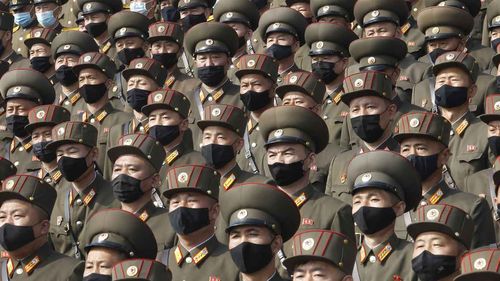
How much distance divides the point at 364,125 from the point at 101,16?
6715 millimetres

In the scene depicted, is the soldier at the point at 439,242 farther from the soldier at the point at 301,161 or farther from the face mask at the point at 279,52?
the face mask at the point at 279,52

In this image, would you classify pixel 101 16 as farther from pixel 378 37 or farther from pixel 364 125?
pixel 364 125

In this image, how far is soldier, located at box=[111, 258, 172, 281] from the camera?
34.9 ft

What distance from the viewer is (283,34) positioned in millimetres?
16625

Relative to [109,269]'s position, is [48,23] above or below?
below

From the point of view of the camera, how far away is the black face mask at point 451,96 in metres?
13.9

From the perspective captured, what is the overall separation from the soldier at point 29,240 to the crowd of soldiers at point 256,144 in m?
0.02

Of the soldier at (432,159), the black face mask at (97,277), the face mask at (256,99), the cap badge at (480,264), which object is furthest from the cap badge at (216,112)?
the cap badge at (480,264)

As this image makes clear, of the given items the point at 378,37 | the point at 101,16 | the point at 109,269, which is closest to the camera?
the point at 109,269

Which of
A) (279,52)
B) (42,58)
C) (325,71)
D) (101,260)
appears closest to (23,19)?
(42,58)

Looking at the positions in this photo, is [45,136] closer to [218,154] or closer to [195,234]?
[218,154]

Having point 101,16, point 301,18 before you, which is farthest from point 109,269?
point 101,16

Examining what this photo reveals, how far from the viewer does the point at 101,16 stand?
62.8 ft

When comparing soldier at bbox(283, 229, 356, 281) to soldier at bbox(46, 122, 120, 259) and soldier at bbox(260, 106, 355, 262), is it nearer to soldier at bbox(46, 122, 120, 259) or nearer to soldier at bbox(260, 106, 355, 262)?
soldier at bbox(260, 106, 355, 262)
